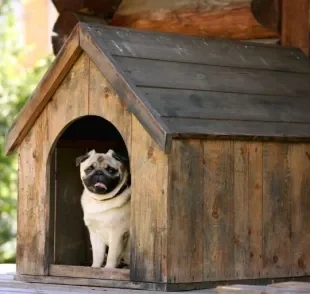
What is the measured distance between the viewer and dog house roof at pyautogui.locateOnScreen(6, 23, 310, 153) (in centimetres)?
594

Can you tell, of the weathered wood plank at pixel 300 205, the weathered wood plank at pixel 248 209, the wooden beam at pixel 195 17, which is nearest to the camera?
the weathered wood plank at pixel 248 209

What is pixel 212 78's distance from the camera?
6.39 metres

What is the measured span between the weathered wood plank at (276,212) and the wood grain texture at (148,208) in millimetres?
648

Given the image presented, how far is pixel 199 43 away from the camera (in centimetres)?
672

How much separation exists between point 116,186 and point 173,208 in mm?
688

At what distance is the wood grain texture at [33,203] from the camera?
6480 millimetres

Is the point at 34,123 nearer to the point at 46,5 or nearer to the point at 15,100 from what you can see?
the point at 15,100

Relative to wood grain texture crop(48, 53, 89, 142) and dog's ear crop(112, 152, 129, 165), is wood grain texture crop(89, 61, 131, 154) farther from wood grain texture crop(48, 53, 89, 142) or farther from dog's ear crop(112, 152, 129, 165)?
dog's ear crop(112, 152, 129, 165)

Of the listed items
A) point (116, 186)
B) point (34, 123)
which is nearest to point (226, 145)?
point (116, 186)

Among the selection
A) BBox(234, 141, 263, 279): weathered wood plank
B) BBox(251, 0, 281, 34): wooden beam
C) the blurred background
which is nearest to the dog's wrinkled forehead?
BBox(234, 141, 263, 279): weathered wood plank

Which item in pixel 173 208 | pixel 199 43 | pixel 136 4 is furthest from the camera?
pixel 136 4

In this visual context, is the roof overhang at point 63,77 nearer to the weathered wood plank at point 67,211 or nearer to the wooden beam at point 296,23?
the weathered wood plank at point 67,211

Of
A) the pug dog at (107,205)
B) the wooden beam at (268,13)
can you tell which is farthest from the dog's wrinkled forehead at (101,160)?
the wooden beam at (268,13)

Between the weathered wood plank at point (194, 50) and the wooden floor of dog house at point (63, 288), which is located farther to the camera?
the weathered wood plank at point (194, 50)
